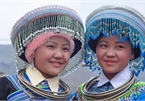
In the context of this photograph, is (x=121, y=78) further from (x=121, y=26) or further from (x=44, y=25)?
(x=44, y=25)

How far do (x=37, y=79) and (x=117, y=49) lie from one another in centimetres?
70

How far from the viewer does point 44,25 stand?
2.52 meters

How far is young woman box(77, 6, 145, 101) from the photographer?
2.49m

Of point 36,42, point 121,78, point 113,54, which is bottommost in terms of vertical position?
point 121,78

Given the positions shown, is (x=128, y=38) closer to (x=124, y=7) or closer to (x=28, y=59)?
(x=124, y=7)

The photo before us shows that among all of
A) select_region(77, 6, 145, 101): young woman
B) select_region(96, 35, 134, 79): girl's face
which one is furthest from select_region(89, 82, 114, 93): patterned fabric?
select_region(96, 35, 134, 79): girl's face

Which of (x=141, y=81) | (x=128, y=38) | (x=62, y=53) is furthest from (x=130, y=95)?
(x=62, y=53)

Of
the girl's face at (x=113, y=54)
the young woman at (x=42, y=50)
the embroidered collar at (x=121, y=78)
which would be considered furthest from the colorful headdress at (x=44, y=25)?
the embroidered collar at (x=121, y=78)

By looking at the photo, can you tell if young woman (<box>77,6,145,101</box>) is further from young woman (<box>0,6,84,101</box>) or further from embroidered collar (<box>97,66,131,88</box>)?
young woman (<box>0,6,84,101</box>)

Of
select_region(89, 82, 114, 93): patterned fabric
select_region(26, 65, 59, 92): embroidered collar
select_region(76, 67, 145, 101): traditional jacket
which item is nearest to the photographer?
select_region(76, 67, 145, 101): traditional jacket

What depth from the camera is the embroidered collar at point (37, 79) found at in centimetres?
255

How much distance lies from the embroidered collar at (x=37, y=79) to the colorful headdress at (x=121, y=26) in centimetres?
47

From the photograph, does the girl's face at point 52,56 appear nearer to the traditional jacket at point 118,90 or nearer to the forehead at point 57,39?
the forehead at point 57,39

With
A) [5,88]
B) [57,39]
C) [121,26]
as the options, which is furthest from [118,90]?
[5,88]
